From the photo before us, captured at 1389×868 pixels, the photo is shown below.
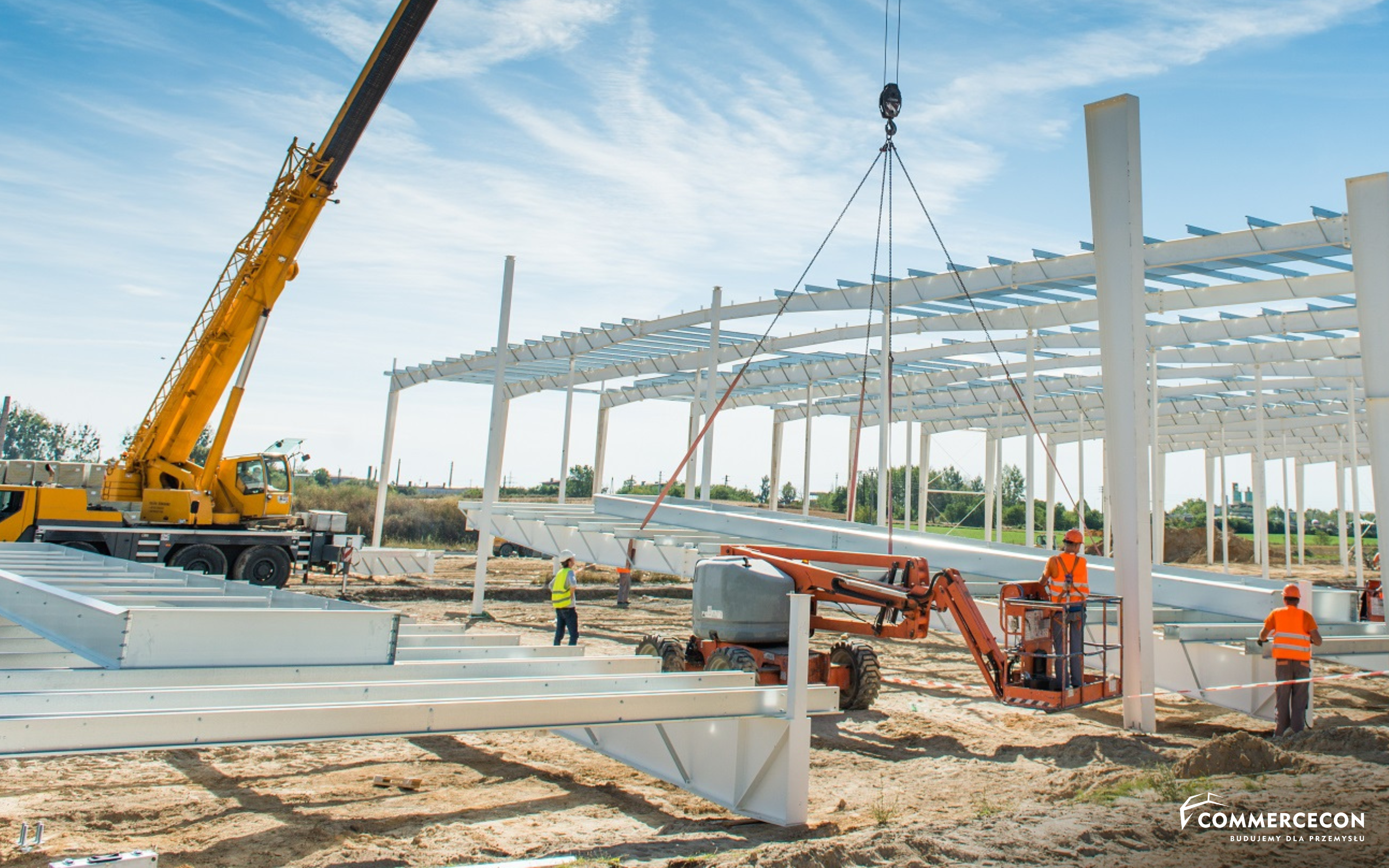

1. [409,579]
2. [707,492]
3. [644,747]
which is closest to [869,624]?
[644,747]

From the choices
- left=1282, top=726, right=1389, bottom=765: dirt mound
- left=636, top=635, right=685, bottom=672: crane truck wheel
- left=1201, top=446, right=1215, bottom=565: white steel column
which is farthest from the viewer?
left=1201, top=446, right=1215, bottom=565: white steel column

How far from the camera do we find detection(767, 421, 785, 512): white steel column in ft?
108

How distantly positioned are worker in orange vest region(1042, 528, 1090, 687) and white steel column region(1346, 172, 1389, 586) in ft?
15.4

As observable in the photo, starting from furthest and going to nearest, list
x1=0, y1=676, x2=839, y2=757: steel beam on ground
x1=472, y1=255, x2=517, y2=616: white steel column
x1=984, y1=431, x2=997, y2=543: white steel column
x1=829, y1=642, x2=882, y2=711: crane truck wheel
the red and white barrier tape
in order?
x1=984, y1=431, x2=997, y2=543: white steel column
x1=472, y1=255, x2=517, y2=616: white steel column
x1=829, y1=642, x2=882, y2=711: crane truck wheel
the red and white barrier tape
x1=0, y1=676, x2=839, y2=757: steel beam on ground

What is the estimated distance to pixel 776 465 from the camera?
3450cm

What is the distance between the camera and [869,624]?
1102 centimetres

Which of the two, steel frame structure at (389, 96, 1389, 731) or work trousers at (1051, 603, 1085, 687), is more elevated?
steel frame structure at (389, 96, 1389, 731)

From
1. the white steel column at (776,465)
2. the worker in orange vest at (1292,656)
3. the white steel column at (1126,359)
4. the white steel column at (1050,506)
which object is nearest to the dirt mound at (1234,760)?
the white steel column at (1126,359)

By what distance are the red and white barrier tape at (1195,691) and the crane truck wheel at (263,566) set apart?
13.8 metres

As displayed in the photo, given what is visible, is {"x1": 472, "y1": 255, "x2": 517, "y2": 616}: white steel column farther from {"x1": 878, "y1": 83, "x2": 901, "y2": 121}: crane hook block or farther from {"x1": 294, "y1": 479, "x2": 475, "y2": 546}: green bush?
{"x1": 294, "y1": 479, "x2": 475, "y2": 546}: green bush

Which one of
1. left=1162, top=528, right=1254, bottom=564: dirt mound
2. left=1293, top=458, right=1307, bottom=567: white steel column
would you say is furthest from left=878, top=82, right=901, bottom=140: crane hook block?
left=1162, top=528, right=1254, bottom=564: dirt mound

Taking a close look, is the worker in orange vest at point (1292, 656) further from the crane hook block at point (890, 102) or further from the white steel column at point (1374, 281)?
the crane hook block at point (890, 102)

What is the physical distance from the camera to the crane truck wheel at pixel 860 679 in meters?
11.4

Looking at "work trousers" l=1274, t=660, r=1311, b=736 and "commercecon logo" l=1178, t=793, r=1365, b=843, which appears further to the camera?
"work trousers" l=1274, t=660, r=1311, b=736
